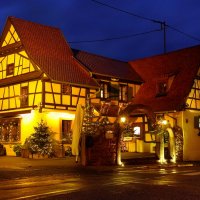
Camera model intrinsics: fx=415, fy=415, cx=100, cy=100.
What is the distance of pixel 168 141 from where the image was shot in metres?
28.0

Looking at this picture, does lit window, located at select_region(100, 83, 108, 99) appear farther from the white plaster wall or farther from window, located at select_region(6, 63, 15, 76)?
window, located at select_region(6, 63, 15, 76)

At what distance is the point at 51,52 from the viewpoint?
1302 inches

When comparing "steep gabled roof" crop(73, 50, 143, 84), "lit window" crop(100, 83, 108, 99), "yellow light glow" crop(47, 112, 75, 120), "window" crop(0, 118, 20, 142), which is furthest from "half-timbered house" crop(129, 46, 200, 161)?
"window" crop(0, 118, 20, 142)

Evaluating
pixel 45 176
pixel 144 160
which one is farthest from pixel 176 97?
pixel 45 176

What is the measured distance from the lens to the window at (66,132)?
3075 centimetres

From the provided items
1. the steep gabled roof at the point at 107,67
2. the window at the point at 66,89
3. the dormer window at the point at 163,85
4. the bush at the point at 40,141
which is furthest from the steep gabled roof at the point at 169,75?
the bush at the point at 40,141

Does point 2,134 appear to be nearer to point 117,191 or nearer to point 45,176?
point 45,176

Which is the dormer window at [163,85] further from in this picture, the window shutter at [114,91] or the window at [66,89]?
the window at [66,89]

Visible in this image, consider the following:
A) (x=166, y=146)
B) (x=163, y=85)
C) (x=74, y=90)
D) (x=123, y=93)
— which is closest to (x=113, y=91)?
(x=123, y=93)

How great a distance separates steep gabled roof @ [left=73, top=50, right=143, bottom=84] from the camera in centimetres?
3441

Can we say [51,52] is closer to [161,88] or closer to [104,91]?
[104,91]

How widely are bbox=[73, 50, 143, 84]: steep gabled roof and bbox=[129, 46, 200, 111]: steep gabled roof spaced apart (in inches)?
45.5

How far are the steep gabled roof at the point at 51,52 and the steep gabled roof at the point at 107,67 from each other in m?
1.10

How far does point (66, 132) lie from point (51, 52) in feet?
21.7
